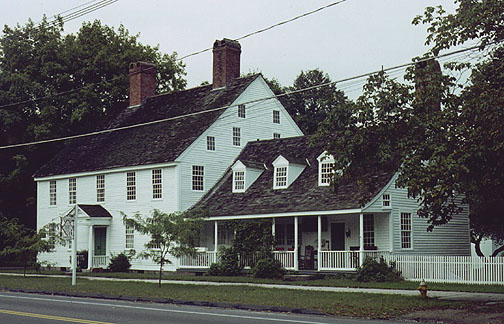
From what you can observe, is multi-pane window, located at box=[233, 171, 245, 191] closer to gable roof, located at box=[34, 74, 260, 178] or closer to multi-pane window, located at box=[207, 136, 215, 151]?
multi-pane window, located at box=[207, 136, 215, 151]

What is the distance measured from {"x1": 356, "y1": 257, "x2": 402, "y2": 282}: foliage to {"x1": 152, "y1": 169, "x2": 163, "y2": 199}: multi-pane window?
13.7 metres

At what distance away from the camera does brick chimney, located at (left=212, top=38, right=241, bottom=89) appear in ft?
135

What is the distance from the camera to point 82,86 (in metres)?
51.2

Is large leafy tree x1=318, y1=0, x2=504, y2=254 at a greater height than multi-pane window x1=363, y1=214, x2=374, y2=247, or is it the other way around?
large leafy tree x1=318, y1=0, x2=504, y2=254

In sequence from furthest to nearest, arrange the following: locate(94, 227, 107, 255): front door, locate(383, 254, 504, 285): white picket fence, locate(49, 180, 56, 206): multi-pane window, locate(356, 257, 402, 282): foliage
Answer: locate(49, 180, 56, 206): multi-pane window → locate(94, 227, 107, 255): front door → locate(356, 257, 402, 282): foliage → locate(383, 254, 504, 285): white picket fence

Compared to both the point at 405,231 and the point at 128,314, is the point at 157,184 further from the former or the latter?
the point at 128,314

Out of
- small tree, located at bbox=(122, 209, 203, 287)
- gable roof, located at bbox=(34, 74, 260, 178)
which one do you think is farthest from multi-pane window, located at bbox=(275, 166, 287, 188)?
small tree, located at bbox=(122, 209, 203, 287)

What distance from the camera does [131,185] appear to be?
40.2 meters

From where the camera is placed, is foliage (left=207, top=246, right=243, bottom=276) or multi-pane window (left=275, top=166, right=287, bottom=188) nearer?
foliage (left=207, top=246, right=243, bottom=276)

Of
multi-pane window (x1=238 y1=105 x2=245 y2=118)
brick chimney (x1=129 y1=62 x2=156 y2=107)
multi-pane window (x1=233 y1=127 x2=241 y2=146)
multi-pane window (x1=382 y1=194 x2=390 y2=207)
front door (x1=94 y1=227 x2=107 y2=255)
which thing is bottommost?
front door (x1=94 y1=227 x2=107 y2=255)

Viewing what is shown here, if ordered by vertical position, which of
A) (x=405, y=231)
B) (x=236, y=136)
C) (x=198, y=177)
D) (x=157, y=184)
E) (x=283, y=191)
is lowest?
(x=405, y=231)

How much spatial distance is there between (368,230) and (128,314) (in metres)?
18.1

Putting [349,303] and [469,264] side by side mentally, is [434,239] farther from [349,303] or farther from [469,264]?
[349,303]

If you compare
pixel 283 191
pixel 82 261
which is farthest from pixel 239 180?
pixel 82 261
